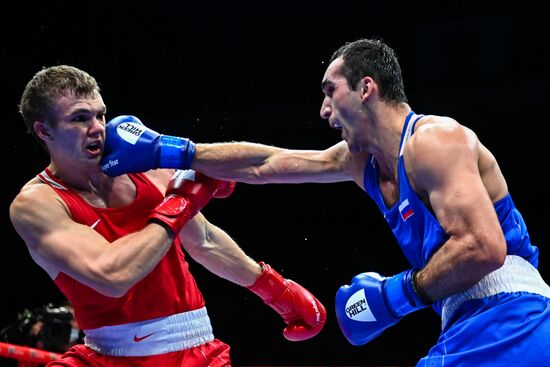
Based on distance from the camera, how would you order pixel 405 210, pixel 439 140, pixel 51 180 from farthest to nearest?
pixel 51 180 → pixel 405 210 → pixel 439 140

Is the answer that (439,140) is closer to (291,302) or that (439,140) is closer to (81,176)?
(291,302)

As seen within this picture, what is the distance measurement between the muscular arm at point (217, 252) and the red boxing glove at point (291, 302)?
6 centimetres

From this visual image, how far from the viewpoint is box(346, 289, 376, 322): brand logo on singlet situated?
Answer: 2.33 meters

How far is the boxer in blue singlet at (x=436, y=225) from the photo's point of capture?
2.13 m

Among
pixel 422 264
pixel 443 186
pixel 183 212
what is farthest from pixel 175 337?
pixel 443 186

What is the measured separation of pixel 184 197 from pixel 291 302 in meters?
0.79

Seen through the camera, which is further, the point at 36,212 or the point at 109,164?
the point at 109,164

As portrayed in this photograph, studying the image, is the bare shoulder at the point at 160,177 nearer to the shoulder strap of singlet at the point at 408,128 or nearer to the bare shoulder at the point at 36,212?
the bare shoulder at the point at 36,212

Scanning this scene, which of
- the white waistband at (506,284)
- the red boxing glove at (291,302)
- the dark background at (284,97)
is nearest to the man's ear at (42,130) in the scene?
the red boxing glove at (291,302)

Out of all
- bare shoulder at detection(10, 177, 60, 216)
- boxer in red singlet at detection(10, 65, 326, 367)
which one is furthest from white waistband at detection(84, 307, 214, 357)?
bare shoulder at detection(10, 177, 60, 216)

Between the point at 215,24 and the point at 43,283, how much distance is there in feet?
11.4

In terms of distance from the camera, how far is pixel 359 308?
2.36 meters

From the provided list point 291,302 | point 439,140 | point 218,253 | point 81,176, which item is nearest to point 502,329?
point 439,140

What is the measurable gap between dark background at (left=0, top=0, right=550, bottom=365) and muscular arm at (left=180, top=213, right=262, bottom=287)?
13.3ft
